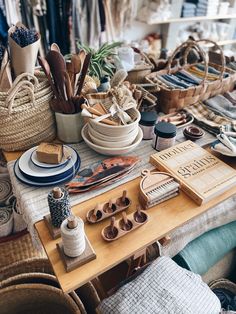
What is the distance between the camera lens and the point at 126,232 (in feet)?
1.86

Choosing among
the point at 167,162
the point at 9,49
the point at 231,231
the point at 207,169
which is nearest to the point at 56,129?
the point at 9,49

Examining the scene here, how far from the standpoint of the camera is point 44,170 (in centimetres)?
69

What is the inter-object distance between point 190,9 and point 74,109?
92.0 inches

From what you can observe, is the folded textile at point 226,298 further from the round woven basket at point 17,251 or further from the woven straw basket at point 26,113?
the woven straw basket at point 26,113

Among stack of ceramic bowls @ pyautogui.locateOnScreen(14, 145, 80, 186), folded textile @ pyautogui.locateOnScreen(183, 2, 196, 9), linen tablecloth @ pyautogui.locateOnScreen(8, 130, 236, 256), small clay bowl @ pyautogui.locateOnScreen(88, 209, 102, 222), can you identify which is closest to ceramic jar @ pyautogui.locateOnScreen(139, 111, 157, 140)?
linen tablecloth @ pyautogui.locateOnScreen(8, 130, 236, 256)

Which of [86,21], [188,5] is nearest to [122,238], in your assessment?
[86,21]

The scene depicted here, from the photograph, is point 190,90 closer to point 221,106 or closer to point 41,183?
point 221,106

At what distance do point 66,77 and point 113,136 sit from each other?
22 cm

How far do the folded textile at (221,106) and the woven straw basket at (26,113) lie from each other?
24.4 inches

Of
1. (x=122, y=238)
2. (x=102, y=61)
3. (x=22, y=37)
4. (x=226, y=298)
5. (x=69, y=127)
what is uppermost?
(x=22, y=37)

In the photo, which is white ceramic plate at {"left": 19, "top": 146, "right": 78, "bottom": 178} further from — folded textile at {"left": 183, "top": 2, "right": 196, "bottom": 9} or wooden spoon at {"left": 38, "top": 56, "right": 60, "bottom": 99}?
folded textile at {"left": 183, "top": 2, "right": 196, "bottom": 9}

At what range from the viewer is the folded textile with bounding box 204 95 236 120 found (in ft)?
3.19

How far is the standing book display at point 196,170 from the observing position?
66 centimetres

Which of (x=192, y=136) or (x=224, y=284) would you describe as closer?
(x=192, y=136)
